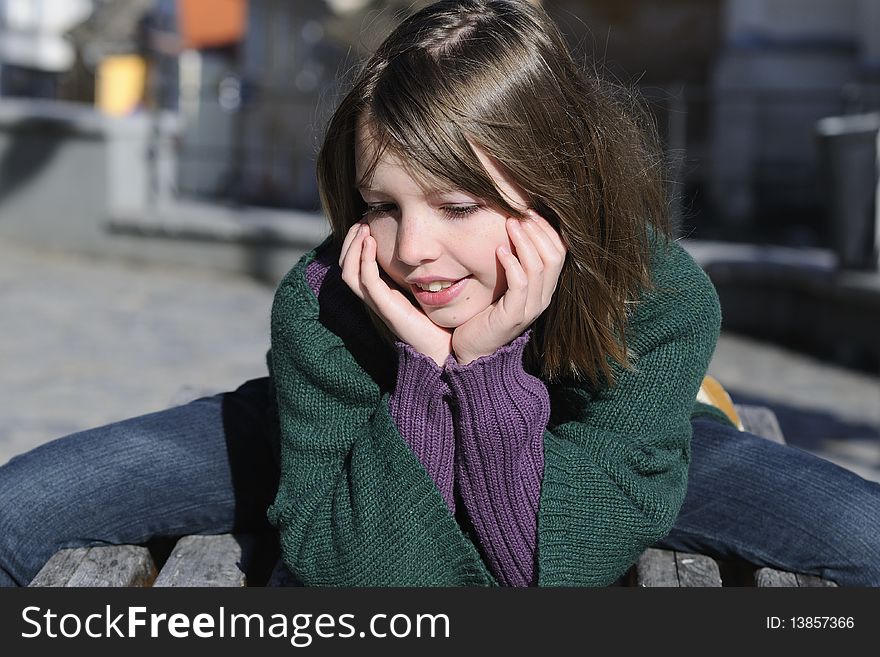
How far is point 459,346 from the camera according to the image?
1.86 metres

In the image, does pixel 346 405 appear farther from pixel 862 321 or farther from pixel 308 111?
pixel 308 111

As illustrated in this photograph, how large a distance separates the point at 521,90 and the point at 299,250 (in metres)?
6.11

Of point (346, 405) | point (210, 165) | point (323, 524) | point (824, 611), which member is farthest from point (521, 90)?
point (210, 165)

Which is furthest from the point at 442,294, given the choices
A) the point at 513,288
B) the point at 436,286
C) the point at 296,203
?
the point at 296,203

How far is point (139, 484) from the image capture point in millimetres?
2279

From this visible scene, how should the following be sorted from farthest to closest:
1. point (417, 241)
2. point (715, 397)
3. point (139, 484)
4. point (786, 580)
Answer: point (715, 397) → point (139, 484) → point (786, 580) → point (417, 241)

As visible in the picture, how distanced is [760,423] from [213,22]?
13.2m

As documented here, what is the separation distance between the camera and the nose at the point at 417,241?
1.78 metres

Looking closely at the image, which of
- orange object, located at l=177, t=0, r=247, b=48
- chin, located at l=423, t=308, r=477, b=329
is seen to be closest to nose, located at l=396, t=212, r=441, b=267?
chin, located at l=423, t=308, r=477, b=329

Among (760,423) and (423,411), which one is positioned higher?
(423,411)

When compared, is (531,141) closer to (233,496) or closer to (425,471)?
(425,471)

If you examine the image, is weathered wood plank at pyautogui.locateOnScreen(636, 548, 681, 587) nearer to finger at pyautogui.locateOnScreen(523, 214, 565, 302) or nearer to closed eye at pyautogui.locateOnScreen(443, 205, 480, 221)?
finger at pyautogui.locateOnScreen(523, 214, 565, 302)

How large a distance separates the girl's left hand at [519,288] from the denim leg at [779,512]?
0.64 metres

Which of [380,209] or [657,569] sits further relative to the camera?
[657,569]
